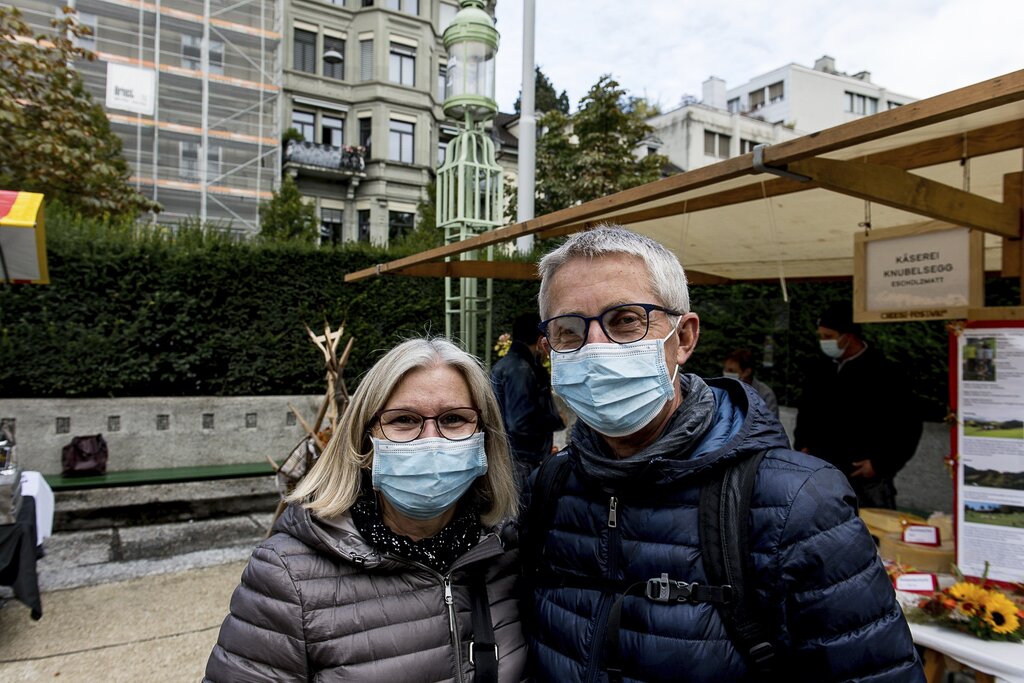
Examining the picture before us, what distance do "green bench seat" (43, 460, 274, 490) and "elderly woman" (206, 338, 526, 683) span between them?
21.6ft

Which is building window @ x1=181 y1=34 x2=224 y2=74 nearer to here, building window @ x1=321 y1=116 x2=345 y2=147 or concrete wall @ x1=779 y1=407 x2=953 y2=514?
building window @ x1=321 y1=116 x2=345 y2=147

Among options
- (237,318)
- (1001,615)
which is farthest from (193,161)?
(1001,615)

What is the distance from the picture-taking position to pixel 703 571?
1.32 meters

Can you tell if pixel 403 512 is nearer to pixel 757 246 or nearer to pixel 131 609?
pixel 131 609

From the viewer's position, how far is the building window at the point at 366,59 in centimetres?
2999

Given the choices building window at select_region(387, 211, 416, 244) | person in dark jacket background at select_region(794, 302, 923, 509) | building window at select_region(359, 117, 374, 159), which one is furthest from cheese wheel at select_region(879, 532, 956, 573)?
building window at select_region(359, 117, 374, 159)

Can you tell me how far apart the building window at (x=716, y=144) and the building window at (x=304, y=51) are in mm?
23899

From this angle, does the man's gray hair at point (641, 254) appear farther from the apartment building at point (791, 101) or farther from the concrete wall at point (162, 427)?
the apartment building at point (791, 101)

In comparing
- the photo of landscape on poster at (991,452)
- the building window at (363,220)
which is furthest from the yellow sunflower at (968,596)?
the building window at (363,220)

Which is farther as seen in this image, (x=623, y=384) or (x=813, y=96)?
(x=813, y=96)

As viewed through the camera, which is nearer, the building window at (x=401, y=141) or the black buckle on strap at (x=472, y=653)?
the black buckle on strap at (x=472, y=653)

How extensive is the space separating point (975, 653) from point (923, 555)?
0.97 m

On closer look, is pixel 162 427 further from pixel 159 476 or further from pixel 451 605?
pixel 451 605

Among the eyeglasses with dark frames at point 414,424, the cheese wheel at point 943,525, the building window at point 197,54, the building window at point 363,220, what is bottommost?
the cheese wheel at point 943,525
